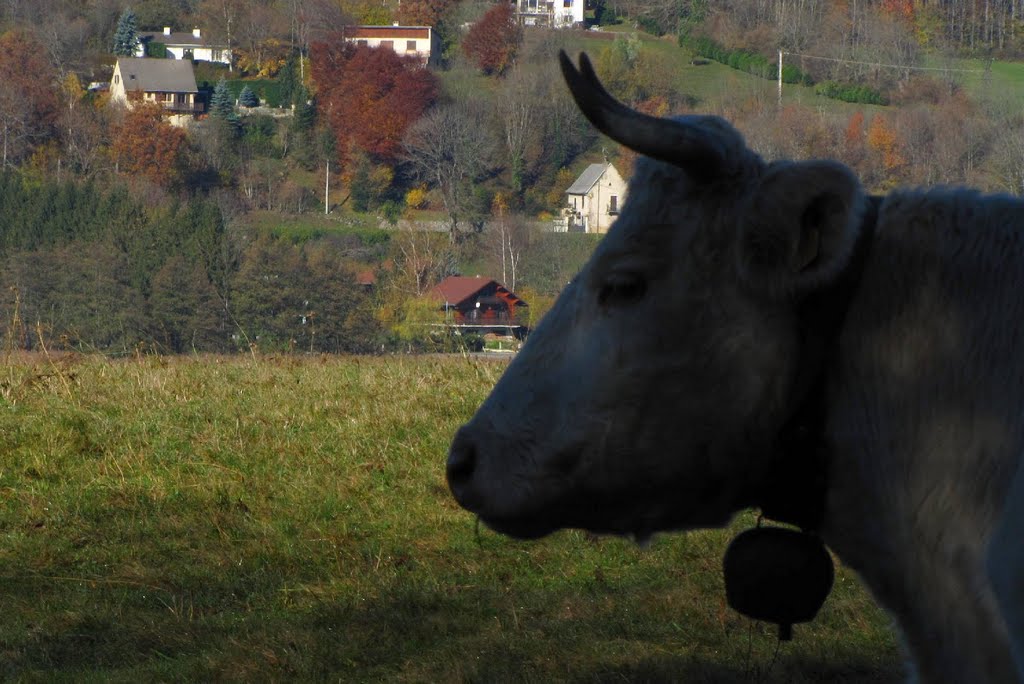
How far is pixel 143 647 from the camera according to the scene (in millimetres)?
5195

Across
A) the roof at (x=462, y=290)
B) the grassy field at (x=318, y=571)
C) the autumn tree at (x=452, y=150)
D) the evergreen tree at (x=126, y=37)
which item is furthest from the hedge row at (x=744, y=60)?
the grassy field at (x=318, y=571)

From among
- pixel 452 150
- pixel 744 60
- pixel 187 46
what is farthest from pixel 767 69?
pixel 187 46

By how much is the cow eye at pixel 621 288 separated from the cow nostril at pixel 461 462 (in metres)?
0.33

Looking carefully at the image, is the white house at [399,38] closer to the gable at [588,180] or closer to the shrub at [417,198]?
the shrub at [417,198]

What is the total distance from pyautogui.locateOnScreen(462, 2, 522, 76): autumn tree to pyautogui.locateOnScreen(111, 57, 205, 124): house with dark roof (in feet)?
86.5

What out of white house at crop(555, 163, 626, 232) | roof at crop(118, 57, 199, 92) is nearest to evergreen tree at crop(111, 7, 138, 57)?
roof at crop(118, 57, 199, 92)

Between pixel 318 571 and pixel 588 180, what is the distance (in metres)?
64.9

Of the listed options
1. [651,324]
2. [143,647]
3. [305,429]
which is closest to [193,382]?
[305,429]

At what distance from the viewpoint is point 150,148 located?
3903 inches

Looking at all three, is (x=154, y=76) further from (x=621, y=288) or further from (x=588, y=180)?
(x=621, y=288)

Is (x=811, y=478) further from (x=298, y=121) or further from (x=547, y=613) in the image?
(x=298, y=121)

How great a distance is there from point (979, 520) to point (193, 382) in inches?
339

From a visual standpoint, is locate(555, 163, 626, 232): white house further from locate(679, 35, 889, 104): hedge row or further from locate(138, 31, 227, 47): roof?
locate(138, 31, 227, 47): roof

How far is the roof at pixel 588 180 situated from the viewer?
6519 cm
